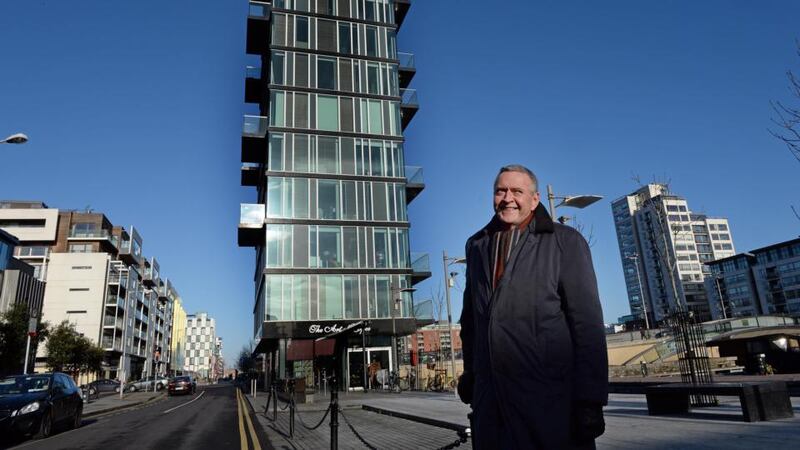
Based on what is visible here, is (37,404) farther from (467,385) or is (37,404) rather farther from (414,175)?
(414,175)

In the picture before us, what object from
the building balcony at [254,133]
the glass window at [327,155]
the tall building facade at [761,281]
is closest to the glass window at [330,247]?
the glass window at [327,155]

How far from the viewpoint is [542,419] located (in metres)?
2.36

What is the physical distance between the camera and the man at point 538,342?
2.37 m

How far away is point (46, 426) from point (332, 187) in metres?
26.5

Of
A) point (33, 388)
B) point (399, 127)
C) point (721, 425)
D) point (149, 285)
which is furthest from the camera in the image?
point (149, 285)

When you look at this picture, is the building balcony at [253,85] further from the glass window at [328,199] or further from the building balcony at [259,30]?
the glass window at [328,199]

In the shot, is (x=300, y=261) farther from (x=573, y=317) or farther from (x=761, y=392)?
(x=573, y=317)

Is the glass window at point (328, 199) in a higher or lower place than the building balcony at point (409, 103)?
lower

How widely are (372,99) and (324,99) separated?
3949mm

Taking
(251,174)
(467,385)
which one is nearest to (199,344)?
(251,174)

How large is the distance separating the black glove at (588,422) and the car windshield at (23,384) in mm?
13335

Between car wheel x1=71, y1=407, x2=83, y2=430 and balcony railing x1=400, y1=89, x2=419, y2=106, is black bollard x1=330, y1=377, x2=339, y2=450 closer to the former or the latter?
car wheel x1=71, y1=407, x2=83, y2=430

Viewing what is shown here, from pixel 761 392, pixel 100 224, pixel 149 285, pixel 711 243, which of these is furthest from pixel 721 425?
pixel 711 243

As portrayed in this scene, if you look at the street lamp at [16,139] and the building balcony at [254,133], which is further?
the building balcony at [254,133]
